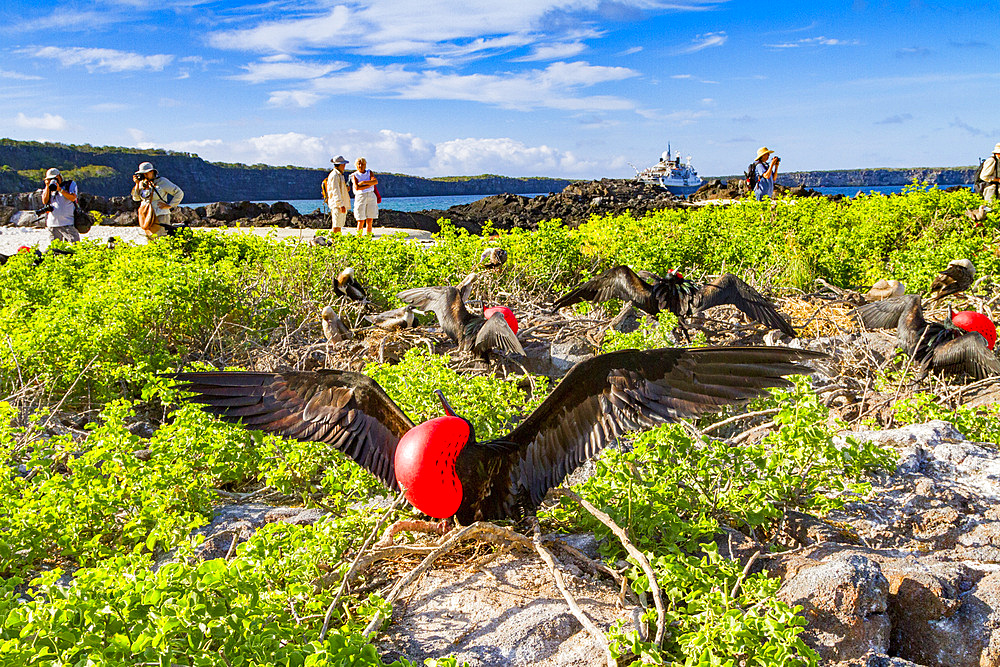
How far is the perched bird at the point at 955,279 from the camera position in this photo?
480cm

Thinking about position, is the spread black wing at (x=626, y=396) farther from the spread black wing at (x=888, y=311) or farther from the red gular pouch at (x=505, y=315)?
the spread black wing at (x=888, y=311)

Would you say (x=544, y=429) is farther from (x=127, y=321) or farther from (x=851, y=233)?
(x=851, y=233)

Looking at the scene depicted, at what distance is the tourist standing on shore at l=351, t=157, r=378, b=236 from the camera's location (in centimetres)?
839

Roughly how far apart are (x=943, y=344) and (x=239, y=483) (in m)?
3.58

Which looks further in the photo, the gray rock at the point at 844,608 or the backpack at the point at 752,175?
the backpack at the point at 752,175

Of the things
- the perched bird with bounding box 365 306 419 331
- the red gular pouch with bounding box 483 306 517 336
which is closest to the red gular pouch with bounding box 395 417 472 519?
the red gular pouch with bounding box 483 306 517 336

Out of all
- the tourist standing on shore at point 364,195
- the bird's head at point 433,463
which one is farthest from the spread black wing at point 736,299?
the tourist standing on shore at point 364,195

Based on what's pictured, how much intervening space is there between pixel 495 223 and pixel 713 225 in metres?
10.9

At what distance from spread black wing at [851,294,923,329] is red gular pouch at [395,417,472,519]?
10.6ft

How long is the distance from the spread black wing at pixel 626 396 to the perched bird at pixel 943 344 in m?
2.47

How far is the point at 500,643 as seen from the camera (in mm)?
1574

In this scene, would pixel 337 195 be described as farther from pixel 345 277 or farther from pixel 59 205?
pixel 345 277

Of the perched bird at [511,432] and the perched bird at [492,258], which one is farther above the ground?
the perched bird at [492,258]

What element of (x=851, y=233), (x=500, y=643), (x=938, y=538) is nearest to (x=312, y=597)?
(x=500, y=643)
